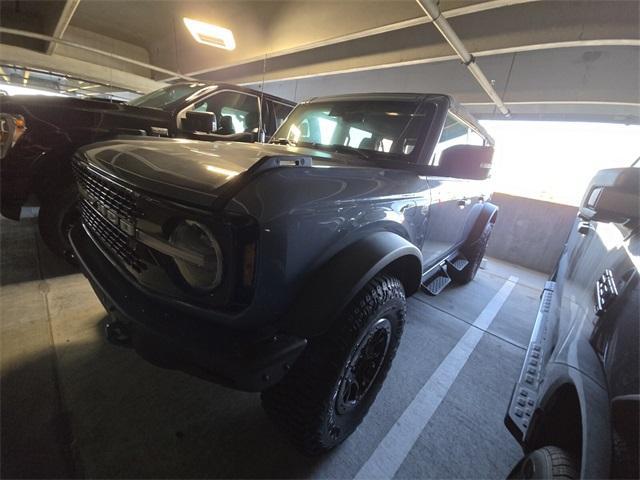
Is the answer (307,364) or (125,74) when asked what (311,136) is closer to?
(307,364)

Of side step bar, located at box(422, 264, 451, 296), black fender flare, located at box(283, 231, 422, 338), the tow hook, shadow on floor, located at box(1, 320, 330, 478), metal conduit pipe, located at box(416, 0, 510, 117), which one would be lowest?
shadow on floor, located at box(1, 320, 330, 478)

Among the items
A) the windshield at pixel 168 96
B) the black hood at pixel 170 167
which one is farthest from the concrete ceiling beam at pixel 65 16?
the black hood at pixel 170 167

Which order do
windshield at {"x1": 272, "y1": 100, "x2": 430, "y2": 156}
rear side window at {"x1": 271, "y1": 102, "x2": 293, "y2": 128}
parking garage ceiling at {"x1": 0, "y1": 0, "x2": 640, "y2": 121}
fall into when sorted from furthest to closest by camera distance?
1. rear side window at {"x1": 271, "y1": 102, "x2": 293, "y2": 128}
2. parking garage ceiling at {"x1": 0, "y1": 0, "x2": 640, "y2": 121}
3. windshield at {"x1": 272, "y1": 100, "x2": 430, "y2": 156}

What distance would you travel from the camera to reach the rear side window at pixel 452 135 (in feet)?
6.47

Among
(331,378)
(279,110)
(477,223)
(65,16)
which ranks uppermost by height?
(65,16)

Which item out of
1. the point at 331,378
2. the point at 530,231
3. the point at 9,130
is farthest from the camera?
the point at 530,231

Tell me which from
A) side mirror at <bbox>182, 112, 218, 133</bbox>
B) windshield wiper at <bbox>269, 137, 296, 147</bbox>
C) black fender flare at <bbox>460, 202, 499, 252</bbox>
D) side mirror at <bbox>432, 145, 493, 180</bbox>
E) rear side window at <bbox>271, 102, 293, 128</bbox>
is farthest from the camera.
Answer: rear side window at <bbox>271, 102, 293, 128</bbox>

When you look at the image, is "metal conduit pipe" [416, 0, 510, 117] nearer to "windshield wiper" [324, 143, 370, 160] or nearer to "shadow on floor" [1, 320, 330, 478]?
"windshield wiper" [324, 143, 370, 160]

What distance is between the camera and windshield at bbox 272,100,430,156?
74.9 inches

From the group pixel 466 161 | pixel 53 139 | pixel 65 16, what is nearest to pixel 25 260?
pixel 53 139

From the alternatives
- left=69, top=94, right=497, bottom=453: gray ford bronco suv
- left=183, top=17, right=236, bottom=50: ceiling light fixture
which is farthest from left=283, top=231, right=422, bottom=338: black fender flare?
left=183, top=17, right=236, bottom=50: ceiling light fixture

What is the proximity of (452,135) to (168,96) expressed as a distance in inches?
136

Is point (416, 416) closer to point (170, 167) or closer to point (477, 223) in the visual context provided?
point (170, 167)

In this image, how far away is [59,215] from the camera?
Result: 244cm
